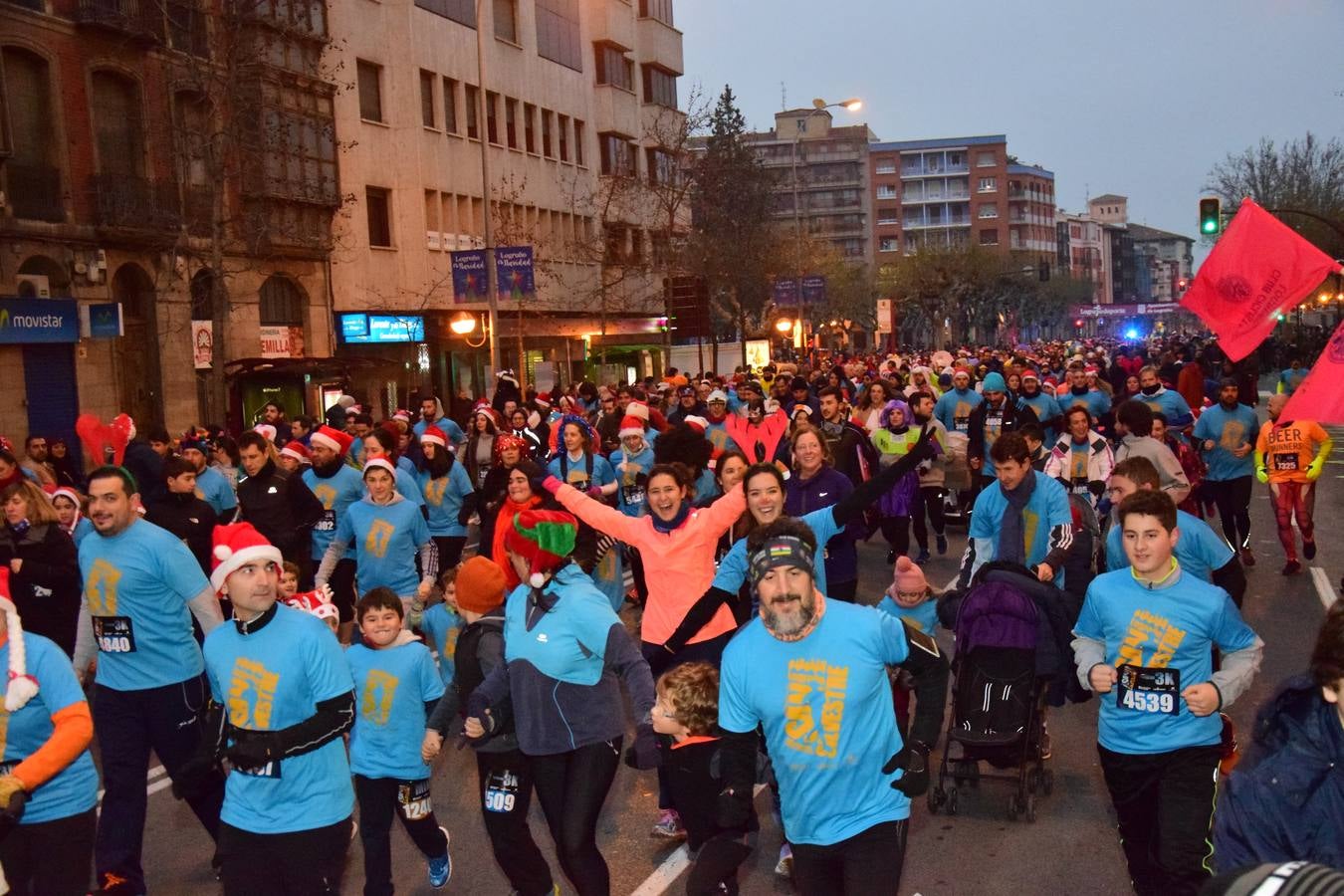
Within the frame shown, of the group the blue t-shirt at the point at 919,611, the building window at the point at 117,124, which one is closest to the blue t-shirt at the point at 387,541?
the blue t-shirt at the point at 919,611

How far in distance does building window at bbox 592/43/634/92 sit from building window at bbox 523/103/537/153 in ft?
19.9

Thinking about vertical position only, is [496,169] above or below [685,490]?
above

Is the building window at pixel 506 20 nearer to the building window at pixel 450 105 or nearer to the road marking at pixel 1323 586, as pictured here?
the building window at pixel 450 105

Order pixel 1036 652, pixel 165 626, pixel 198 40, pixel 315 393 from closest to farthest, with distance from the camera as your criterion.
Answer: pixel 165 626
pixel 1036 652
pixel 198 40
pixel 315 393

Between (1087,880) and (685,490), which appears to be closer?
(1087,880)

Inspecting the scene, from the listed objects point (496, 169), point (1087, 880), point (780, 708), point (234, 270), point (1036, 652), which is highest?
point (496, 169)

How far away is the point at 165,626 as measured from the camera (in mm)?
6328

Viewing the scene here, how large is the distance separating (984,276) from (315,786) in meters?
98.8

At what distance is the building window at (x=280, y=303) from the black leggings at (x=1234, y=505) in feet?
77.8

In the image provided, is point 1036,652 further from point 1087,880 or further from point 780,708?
point 780,708

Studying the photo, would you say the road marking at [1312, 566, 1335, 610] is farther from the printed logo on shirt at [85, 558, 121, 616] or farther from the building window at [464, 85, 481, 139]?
the building window at [464, 85, 481, 139]

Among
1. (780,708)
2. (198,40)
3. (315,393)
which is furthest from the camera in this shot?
(315,393)

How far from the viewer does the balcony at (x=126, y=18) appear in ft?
85.4

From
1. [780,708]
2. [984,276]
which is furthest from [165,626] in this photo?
[984,276]
